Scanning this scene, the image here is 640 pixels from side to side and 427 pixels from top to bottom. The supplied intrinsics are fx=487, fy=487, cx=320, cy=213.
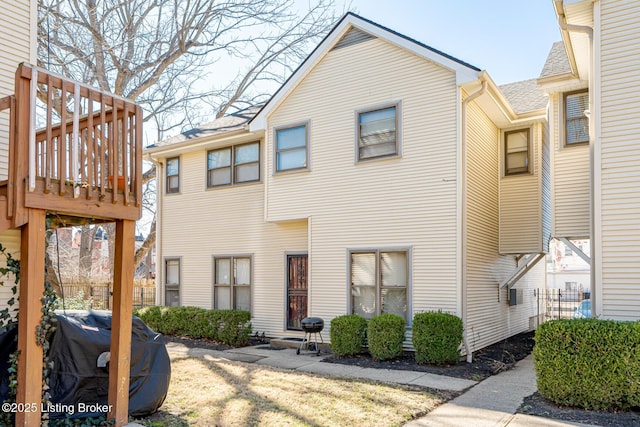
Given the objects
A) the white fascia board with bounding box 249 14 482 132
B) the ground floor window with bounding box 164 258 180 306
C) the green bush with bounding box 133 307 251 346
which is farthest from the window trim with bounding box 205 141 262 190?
the green bush with bounding box 133 307 251 346

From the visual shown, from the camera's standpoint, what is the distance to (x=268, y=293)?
1216 centimetres

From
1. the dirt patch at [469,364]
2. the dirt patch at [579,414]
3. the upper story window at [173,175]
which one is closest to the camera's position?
the dirt patch at [579,414]

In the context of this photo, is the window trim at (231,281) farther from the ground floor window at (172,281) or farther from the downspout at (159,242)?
the downspout at (159,242)

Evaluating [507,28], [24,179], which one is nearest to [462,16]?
[507,28]

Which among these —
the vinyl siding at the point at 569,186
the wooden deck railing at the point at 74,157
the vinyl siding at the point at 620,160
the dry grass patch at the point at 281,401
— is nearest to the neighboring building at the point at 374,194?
the vinyl siding at the point at 569,186

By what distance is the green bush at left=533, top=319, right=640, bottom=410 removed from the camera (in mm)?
5824

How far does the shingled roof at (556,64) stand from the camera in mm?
9628

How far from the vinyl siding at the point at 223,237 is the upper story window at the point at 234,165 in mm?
232

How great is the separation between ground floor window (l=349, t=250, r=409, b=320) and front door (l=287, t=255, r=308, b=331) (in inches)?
67.0

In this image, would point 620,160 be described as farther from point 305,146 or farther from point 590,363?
point 305,146

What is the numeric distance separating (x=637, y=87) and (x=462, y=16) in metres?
7.55

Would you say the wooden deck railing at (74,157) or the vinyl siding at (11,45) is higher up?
A: the vinyl siding at (11,45)

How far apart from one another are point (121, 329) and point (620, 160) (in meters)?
7.04

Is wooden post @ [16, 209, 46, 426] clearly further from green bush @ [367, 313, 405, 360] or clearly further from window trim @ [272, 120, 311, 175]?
window trim @ [272, 120, 311, 175]
